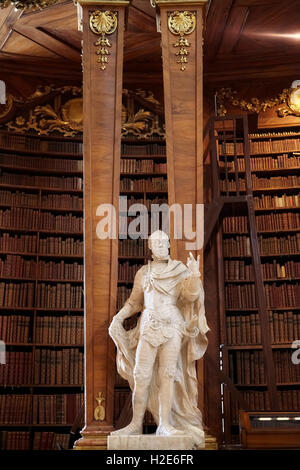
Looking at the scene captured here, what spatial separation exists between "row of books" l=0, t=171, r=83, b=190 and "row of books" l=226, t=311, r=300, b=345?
232 centimetres

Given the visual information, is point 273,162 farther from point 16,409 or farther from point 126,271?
point 16,409

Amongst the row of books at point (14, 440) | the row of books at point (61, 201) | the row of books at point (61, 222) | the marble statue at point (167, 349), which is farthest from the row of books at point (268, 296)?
the row of books at point (14, 440)

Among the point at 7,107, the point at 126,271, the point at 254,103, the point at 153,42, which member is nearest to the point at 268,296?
the point at 126,271

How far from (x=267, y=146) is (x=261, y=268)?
1627 millimetres

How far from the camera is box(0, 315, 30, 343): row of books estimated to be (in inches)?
276

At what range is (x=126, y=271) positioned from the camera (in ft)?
24.1

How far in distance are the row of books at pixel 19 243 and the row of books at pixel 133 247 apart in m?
0.96

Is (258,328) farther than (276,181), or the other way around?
(276,181)

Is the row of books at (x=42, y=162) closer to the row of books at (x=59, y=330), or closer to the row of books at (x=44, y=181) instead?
the row of books at (x=44, y=181)

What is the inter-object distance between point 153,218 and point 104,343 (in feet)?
7.91

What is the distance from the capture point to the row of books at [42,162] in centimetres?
769

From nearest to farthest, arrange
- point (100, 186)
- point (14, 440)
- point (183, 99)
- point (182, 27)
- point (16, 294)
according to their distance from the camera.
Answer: point (100, 186) → point (183, 99) → point (182, 27) → point (14, 440) → point (16, 294)

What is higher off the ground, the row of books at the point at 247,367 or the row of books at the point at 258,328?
the row of books at the point at 258,328

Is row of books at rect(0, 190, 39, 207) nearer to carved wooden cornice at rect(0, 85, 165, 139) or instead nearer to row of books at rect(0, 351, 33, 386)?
carved wooden cornice at rect(0, 85, 165, 139)
